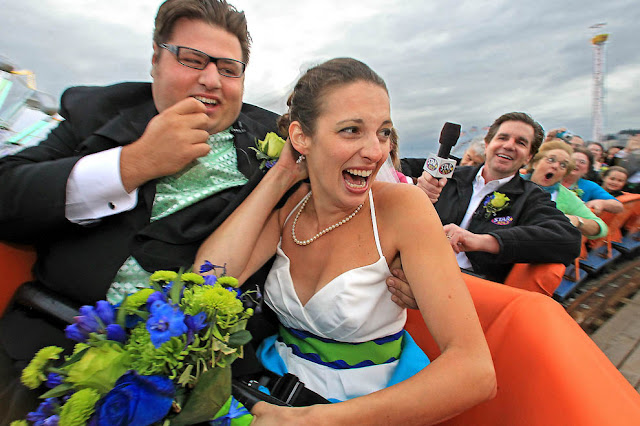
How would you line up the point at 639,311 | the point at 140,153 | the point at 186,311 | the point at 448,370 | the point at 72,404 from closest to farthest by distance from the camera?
the point at 72,404 → the point at 186,311 → the point at 448,370 → the point at 140,153 → the point at 639,311

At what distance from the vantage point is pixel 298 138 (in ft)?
5.34

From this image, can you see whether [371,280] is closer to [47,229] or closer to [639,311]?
[47,229]

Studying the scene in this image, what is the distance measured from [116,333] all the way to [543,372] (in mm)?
1273

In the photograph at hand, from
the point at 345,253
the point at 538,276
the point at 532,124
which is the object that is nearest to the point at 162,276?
the point at 345,253

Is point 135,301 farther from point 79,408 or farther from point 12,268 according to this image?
point 12,268

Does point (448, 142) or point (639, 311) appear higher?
point (448, 142)

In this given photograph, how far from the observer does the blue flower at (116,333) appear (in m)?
0.87

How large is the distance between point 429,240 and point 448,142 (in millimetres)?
1130


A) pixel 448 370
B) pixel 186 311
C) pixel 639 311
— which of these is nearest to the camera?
pixel 186 311

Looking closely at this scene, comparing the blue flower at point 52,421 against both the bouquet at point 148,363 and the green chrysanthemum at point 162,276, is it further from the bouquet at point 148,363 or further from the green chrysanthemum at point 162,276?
the green chrysanthemum at point 162,276

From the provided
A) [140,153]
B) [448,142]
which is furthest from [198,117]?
[448,142]

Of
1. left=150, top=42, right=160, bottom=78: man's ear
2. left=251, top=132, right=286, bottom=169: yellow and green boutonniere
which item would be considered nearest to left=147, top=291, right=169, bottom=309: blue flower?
left=251, top=132, right=286, bottom=169: yellow and green boutonniere

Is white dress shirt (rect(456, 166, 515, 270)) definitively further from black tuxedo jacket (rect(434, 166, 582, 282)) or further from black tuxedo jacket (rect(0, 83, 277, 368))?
black tuxedo jacket (rect(0, 83, 277, 368))

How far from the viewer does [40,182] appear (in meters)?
1.44
